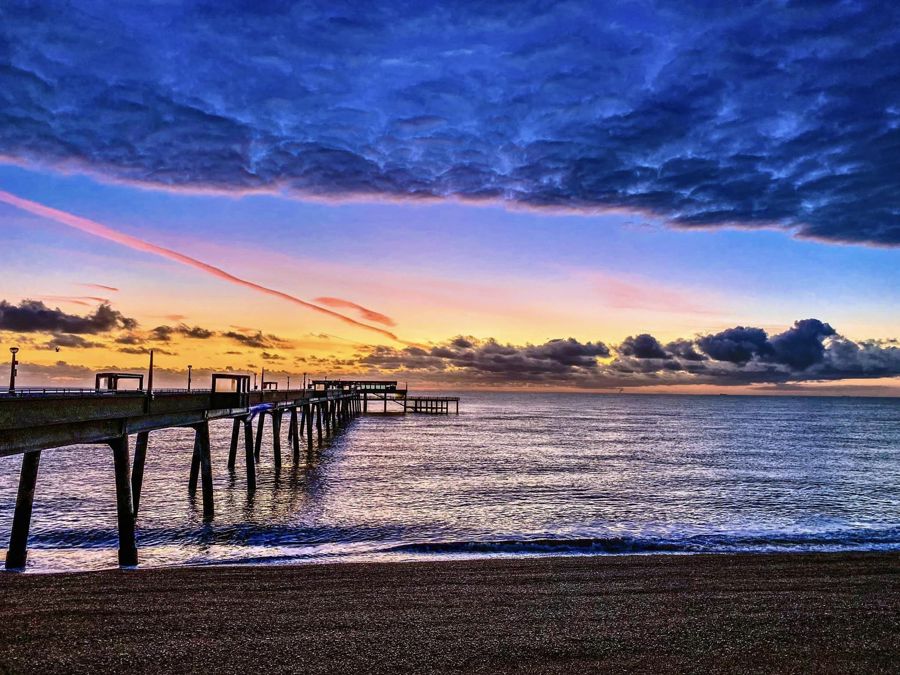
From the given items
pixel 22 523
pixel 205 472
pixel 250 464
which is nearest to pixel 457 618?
pixel 22 523

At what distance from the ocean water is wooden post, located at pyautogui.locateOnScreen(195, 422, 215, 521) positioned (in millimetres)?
746

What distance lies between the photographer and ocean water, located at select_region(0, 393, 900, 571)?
15703mm

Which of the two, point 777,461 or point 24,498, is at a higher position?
point 24,498

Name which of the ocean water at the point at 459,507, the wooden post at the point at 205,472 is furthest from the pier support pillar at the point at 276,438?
the wooden post at the point at 205,472

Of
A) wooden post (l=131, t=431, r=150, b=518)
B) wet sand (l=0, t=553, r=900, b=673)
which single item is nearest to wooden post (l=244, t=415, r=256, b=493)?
wooden post (l=131, t=431, r=150, b=518)

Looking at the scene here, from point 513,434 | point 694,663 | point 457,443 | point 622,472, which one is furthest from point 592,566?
point 513,434

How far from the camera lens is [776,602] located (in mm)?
10125

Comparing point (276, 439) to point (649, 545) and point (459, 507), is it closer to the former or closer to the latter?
point (459, 507)

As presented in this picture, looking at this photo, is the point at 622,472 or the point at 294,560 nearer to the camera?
the point at 294,560

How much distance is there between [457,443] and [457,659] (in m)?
44.3

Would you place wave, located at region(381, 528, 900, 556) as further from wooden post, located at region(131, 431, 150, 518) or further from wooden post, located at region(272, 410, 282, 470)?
wooden post, located at region(272, 410, 282, 470)

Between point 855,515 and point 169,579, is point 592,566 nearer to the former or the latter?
point 169,579

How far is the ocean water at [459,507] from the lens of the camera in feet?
51.5

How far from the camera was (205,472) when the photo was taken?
20.8 metres
